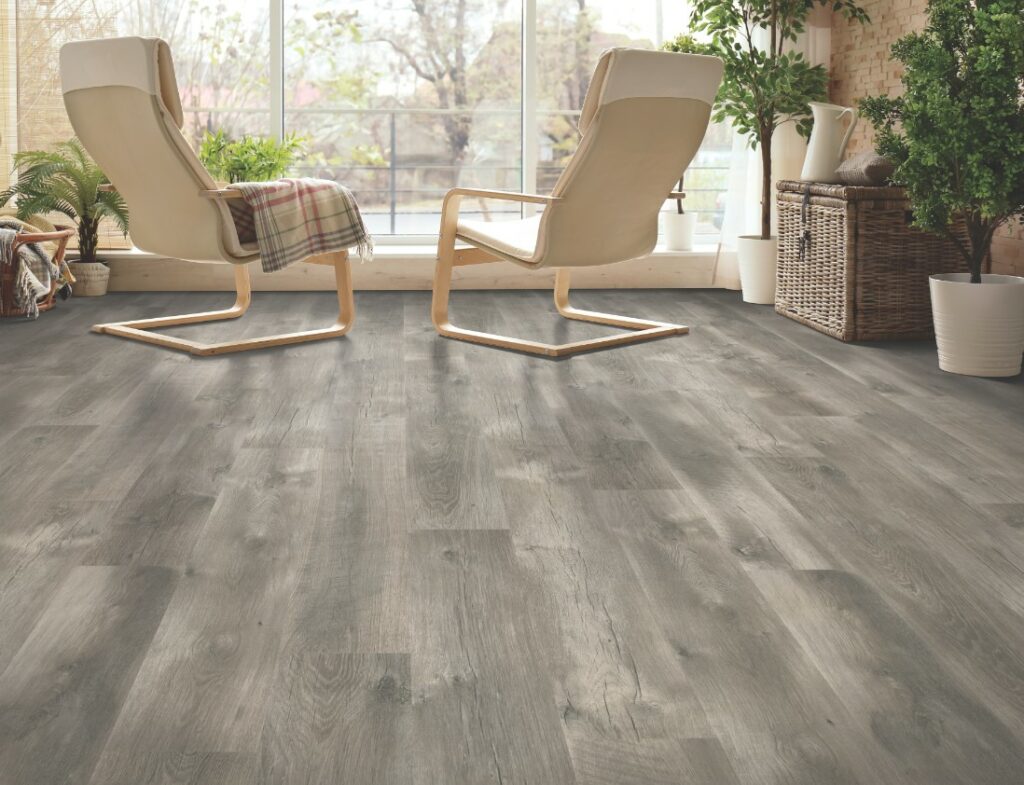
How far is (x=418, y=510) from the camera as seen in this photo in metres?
2.15

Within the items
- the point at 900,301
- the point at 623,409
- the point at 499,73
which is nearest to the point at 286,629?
the point at 623,409

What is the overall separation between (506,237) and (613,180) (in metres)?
0.44

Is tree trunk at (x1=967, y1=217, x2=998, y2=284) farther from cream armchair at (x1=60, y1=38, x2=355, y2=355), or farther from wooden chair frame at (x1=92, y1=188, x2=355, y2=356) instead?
cream armchair at (x1=60, y1=38, x2=355, y2=355)

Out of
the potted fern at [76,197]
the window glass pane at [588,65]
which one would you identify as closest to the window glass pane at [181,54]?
the potted fern at [76,197]

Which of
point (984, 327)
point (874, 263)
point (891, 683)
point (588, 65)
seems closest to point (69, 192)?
point (588, 65)

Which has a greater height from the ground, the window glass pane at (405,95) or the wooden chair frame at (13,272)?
the window glass pane at (405,95)

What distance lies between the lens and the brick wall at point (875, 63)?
4098 millimetres

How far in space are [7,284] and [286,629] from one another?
10.8ft

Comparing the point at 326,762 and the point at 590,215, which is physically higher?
the point at 590,215

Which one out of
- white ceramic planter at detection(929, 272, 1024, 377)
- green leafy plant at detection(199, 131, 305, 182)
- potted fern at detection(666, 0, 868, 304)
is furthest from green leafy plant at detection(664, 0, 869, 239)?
green leafy plant at detection(199, 131, 305, 182)

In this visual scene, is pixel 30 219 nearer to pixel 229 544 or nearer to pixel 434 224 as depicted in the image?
pixel 434 224

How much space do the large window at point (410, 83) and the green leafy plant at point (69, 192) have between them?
913 mm

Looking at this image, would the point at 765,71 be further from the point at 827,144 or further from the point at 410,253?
the point at 410,253

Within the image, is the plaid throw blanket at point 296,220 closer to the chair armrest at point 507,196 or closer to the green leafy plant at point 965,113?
the chair armrest at point 507,196
